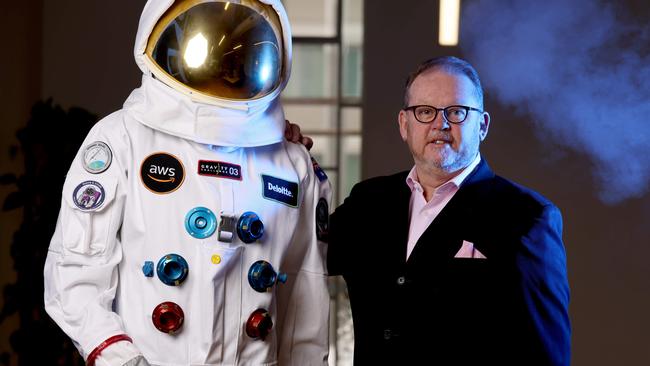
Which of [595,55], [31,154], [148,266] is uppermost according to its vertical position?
[595,55]

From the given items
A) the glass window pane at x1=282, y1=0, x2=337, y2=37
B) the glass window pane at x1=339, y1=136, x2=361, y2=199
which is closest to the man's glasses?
the glass window pane at x1=339, y1=136, x2=361, y2=199

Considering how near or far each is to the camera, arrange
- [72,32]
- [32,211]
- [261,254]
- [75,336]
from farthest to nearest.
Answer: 1. [72,32]
2. [32,211]
3. [261,254]
4. [75,336]

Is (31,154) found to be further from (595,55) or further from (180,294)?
(595,55)

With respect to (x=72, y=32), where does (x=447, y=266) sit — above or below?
below

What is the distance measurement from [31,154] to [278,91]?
93.8 inches

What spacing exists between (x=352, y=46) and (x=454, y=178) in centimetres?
281

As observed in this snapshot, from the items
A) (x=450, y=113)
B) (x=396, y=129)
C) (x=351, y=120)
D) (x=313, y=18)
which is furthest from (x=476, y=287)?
(x=313, y=18)

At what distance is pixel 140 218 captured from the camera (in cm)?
196

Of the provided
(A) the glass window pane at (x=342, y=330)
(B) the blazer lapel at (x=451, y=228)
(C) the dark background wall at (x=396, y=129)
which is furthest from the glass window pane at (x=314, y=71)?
(B) the blazer lapel at (x=451, y=228)

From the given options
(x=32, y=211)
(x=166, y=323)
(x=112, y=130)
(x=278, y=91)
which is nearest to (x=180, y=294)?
(x=166, y=323)

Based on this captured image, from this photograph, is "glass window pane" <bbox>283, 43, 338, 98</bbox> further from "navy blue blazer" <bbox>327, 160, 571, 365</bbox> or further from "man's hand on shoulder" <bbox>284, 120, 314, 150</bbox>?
"navy blue blazer" <bbox>327, 160, 571, 365</bbox>

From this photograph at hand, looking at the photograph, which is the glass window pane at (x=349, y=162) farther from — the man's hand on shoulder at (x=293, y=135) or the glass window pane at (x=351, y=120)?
the man's hand on shoulder at (x=293, y=135)

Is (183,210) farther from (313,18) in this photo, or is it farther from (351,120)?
(313,18)

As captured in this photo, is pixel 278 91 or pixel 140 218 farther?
pixel 278 91
